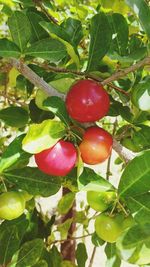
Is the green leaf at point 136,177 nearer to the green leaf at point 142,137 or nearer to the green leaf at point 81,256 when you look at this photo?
the green leaf at point 142,137

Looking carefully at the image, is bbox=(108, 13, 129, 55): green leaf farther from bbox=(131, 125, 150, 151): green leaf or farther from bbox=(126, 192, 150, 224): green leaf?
bbox=(126, 192, 150, 224): green leaf

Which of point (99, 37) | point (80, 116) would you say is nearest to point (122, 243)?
point (80, 116)

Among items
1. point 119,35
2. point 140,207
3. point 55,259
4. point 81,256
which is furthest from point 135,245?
point 81,256

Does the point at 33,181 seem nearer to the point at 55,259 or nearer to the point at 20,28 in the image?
the point at 20,28

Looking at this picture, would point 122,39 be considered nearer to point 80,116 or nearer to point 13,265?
point 80,116

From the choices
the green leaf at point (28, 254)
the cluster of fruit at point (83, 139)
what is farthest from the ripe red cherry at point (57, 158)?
the green leaf at point (28, 254)

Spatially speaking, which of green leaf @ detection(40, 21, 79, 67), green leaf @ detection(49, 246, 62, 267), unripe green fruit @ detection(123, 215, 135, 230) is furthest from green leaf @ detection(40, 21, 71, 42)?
green leaf @ detection(49, 246, 62, 267)
